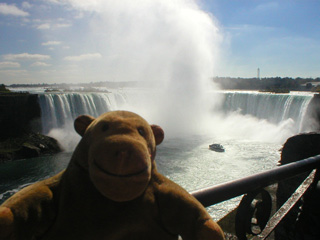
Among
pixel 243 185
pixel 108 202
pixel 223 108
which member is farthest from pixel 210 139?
pixel 108 202

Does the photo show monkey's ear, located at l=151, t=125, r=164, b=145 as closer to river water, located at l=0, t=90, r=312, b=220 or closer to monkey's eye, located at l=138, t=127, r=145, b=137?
monkey's eye, located at l=138, t=127, r=145, b=137

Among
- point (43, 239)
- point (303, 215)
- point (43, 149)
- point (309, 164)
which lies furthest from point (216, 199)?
point (43, 149)

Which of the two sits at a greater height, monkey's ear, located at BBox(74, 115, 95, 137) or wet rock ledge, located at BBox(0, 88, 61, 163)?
monkey's ear, located at BBox(74, 115, 95, 137)

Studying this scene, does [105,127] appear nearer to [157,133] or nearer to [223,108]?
[157,133]

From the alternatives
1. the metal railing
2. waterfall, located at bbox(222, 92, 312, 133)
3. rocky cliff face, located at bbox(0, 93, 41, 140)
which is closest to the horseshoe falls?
waterfall, located at bbox(222, 92, 312, 133)

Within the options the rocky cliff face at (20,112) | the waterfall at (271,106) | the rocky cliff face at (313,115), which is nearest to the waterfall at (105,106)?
the waterfall at (271,106)

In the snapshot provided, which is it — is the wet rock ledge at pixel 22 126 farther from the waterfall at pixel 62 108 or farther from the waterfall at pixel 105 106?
the waterfall at pixel 105 106
